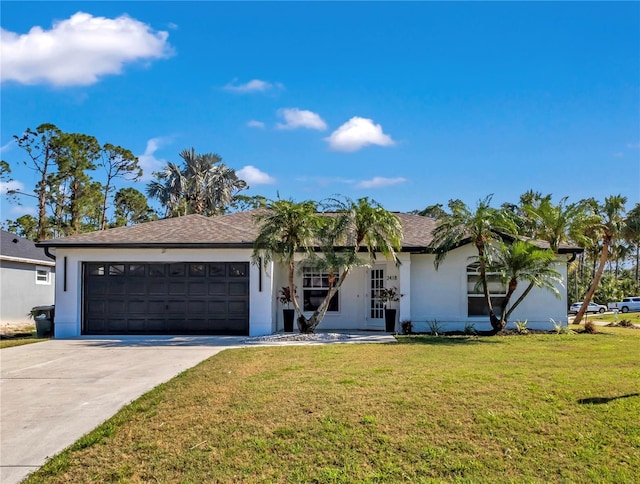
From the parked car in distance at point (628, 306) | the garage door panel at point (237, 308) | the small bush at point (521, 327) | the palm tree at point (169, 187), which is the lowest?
the parked car in distance at point (628, 306)

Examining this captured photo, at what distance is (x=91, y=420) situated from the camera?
21.7 ft

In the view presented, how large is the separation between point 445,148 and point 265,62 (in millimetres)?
8031

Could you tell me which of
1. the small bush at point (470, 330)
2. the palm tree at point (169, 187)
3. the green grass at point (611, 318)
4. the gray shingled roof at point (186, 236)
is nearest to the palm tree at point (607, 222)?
the green grass at point (611, 318)

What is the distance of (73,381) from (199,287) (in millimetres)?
7378

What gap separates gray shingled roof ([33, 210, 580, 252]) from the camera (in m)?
15.9

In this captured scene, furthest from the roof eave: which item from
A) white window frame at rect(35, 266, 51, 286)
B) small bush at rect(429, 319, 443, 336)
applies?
white window frame at rect(35, 266, 51, 286)

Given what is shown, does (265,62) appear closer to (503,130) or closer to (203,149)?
(503,130)

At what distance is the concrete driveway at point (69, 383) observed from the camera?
586 centimetres

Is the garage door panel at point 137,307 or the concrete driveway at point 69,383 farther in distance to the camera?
the garage door panel at point 137,307

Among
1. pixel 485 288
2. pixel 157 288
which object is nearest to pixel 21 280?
pixel 157 288

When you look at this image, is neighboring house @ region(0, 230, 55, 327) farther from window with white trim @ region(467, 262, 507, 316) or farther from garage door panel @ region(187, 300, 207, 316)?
window with white trim @ region(467, 262, 507, 316)

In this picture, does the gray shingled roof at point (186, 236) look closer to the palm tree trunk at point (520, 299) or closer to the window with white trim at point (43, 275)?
→ the palm tree trunk at point (520, 299)

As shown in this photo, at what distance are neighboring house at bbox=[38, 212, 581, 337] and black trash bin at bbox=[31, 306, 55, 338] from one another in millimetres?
890

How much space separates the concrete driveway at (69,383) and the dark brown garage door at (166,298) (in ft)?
3.91
